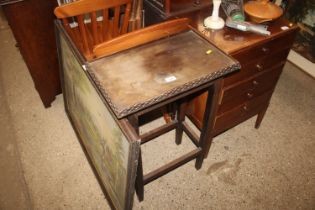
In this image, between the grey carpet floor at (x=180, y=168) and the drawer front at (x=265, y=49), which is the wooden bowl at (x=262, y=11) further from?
the grey carpet floor at (x=180, y=168)

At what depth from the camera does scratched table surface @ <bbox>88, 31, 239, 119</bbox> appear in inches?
46.6

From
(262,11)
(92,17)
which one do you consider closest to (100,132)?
(92,17)

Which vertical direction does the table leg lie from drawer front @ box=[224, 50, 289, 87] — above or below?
below

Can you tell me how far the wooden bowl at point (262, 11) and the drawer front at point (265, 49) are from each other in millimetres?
137

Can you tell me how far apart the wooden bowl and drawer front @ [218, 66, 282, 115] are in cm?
35

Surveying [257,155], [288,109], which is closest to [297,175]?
[257,155]

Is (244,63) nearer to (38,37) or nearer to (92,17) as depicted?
(92,17)

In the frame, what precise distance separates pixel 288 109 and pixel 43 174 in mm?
2090

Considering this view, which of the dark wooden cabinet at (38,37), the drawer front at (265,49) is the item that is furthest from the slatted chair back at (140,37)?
the dark wooden cabinet at (38,37)

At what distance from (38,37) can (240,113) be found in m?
1.53

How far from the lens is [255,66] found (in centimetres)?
170

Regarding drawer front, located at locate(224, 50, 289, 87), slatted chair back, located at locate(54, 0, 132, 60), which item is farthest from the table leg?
slatted chair back, located at locate(54, 0, 132, 60)

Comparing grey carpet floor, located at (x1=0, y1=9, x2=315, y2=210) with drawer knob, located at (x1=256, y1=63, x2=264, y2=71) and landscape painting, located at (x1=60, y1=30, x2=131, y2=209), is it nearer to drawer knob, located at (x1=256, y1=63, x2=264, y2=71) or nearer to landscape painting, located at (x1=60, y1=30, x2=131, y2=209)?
landscape painting, located at (x1=60, y1=30, x2=131, y2=209)

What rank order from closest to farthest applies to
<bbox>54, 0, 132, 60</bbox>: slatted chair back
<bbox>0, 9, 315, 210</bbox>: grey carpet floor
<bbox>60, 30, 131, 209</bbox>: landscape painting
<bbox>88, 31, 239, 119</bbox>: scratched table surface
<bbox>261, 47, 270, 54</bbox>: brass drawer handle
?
<bbox>88, 31, 239, 119</bbox>: scratched table surface
<bbox>60, 30, 131, 209</bbox>: landscape painting
<bbox>54, 0, 132, 60</bbox>: slatted chair back
<bbox>261, 47, 270, 54</bbox>: brass drawer handle
<bbox>0, 9, 315, 210</bbox>: grey carpet floor
